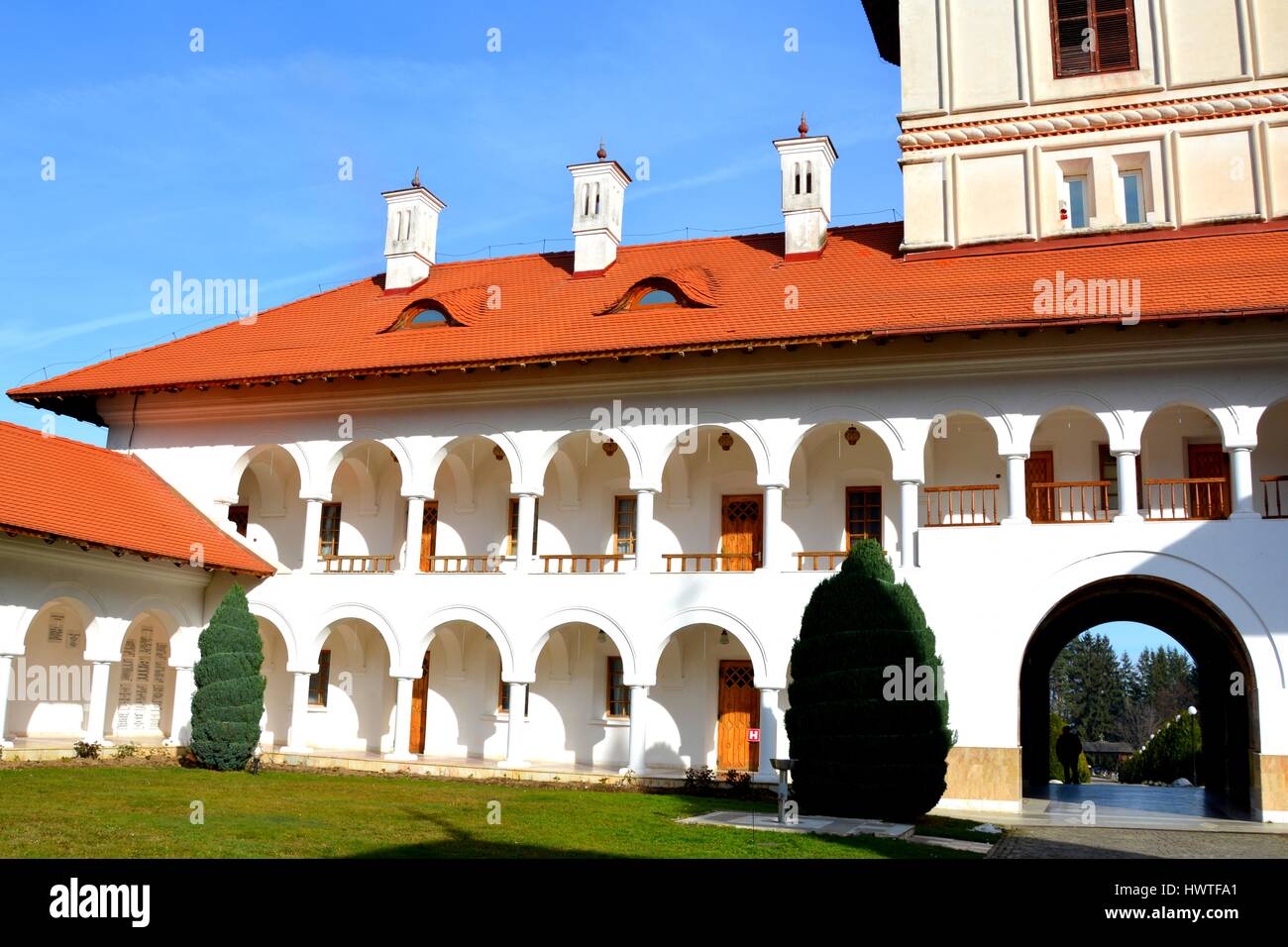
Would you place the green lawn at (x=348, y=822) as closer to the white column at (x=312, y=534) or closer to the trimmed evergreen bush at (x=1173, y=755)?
the white column at (x=312, y=534)

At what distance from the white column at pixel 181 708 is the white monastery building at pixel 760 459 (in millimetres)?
94

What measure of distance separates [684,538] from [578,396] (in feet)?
10.7

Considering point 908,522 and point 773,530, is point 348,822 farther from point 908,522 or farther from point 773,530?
point 908,522

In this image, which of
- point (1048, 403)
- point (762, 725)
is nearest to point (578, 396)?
point (762, 725)

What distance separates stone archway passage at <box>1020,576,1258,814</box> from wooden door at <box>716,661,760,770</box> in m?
4.71

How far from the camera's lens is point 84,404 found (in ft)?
79.7

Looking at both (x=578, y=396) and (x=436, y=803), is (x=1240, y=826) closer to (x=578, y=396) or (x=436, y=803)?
(x=436, y=803)

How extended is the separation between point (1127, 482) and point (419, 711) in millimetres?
13547

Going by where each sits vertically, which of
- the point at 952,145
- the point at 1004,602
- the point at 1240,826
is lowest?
the point at 1240,826

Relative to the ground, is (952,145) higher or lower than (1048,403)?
higher

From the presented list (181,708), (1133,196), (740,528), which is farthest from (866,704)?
(181,708)

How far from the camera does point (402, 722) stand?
69.3ft

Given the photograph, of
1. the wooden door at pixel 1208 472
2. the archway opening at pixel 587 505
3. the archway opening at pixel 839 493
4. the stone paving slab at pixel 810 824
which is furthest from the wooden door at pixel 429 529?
the wooden door at pixel 1208 472

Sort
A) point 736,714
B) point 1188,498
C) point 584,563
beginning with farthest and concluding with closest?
1. point 584,563
2. point 736,714
3. point 1188,498
